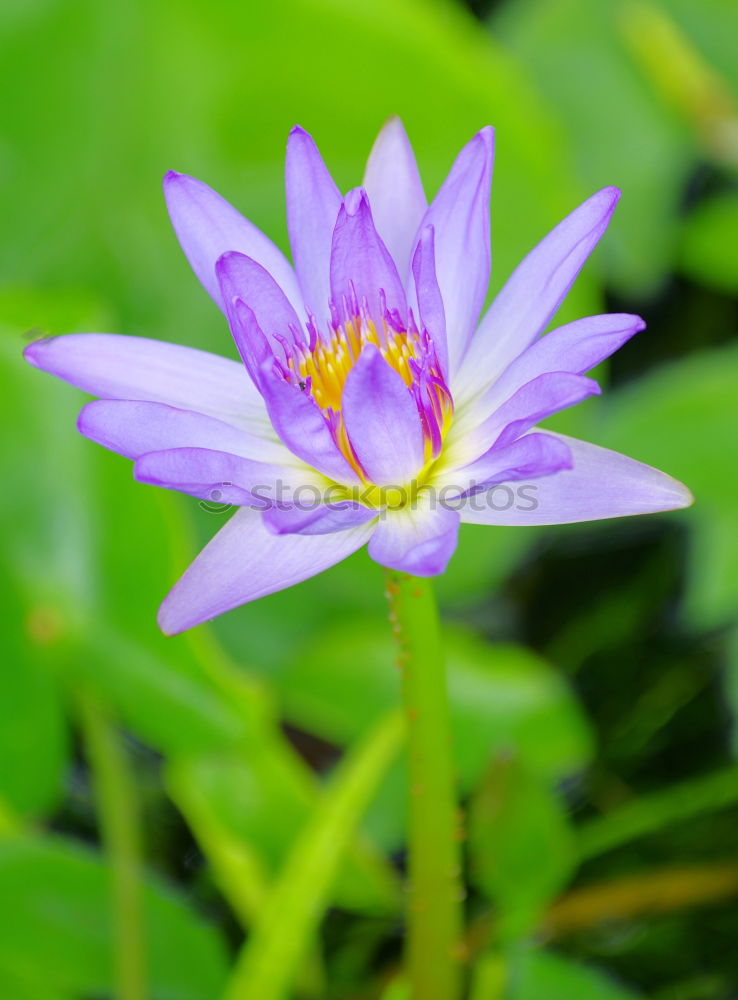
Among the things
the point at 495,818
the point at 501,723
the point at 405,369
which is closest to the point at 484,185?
the point at 405,369

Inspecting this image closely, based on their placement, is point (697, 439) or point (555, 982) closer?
point (555, 982)

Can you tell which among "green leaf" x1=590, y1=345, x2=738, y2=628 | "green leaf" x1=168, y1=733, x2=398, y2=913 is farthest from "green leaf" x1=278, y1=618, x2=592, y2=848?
"green leaf" x1=590, y1=345, x2=738, y2=628

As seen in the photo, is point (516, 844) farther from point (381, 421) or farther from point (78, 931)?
point (381, 421)

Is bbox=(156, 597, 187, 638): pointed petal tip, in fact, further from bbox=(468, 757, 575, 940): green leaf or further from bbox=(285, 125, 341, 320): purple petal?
bbox=(468, 757, 575, 940): green leaf

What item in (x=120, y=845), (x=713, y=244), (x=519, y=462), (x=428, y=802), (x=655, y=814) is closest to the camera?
(x=519, y=462)

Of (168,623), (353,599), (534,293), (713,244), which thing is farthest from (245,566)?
(713,244)

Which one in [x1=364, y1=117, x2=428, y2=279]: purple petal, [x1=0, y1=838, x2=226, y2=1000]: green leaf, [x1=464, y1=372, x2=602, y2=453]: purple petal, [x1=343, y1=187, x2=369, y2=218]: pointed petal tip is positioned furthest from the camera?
[x1=0, y1=838, x2=226, y2=1000]: green leaf

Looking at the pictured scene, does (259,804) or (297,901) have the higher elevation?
(259,804)

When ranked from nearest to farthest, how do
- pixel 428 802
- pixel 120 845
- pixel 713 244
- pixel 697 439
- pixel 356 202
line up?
1. pixel 356 202
2. pixel 428 802
3. pixel 120 845
4. pixel 697 439
5. pixel 713 244
